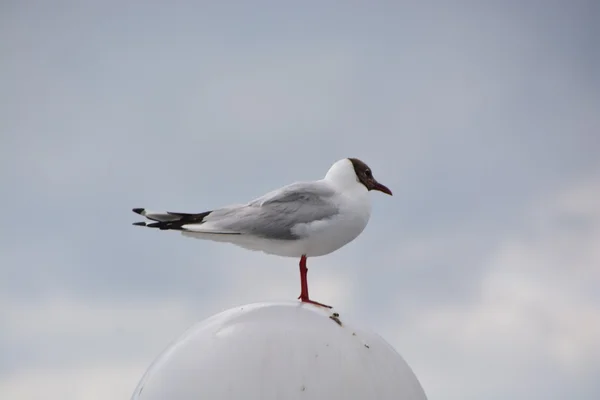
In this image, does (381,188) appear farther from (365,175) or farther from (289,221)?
(289,221)

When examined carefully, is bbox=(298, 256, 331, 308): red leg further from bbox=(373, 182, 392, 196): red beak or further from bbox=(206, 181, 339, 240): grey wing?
bbox=(373, 182, 392, 196): red beak

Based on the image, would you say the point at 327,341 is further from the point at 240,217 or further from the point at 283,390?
the point at 240,217

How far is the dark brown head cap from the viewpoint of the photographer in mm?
11047

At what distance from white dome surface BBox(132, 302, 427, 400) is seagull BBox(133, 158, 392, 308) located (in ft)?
4.39

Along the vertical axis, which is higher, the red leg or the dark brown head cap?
the dark brown head cap

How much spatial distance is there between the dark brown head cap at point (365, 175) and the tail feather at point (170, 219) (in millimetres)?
2043

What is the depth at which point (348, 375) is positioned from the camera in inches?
323

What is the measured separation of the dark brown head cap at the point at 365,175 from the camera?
11.0m

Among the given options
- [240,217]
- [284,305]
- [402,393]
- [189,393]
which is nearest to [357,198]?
[240,217]

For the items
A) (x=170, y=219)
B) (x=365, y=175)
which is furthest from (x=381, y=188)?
(x=170, y=219)

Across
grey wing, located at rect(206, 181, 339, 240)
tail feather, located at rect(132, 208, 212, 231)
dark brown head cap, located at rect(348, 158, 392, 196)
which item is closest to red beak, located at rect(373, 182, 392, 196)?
dark brown head cap, located at rect(348, 158, 392, 196)

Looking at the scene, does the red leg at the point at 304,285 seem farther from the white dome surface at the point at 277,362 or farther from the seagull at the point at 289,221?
the white dome surface at the point at 277,362

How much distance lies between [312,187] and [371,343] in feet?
7.62

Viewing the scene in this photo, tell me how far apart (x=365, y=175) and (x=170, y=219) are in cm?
254
